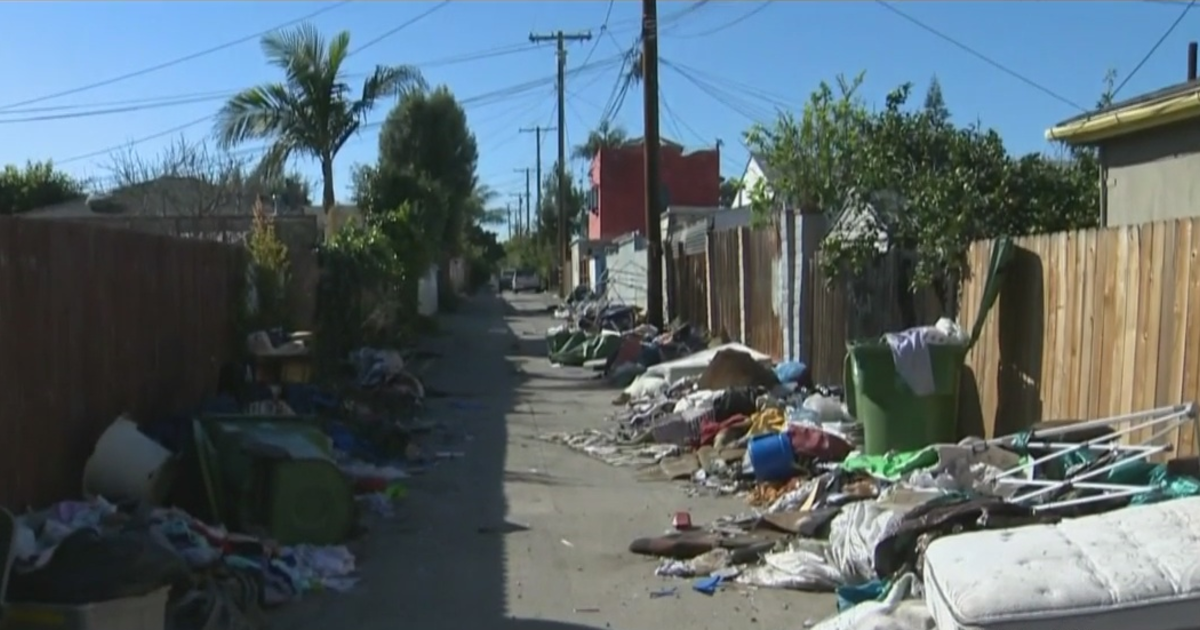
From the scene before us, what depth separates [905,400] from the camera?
11.6 metres

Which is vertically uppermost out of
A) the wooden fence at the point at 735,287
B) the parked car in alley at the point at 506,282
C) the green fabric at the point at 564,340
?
the wooden fence at the point at 735,287

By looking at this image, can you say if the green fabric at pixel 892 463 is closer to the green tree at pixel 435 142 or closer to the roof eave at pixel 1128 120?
the roof eave at pixel 1128 120

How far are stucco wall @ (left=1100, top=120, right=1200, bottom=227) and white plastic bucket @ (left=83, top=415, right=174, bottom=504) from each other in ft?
28.0

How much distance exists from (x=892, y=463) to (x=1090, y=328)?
5.55 feet

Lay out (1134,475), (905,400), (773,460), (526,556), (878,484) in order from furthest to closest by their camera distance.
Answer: (773,460), (905,400), (878,484), (526,556), (1134,475)

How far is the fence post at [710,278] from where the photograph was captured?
2414 centimetres

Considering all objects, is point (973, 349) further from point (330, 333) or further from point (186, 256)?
point (330, 333)

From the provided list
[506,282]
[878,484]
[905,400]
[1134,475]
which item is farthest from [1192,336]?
[506,282]

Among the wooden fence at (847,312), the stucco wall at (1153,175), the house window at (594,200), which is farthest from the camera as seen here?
the house window at (594,200)

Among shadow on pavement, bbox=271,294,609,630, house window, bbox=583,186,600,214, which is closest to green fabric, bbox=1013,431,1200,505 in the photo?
shadow on pavement, bbox=271,294,609,630

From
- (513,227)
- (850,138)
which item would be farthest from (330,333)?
(513,227)

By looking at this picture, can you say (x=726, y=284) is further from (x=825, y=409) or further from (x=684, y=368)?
(x=825, y=409)

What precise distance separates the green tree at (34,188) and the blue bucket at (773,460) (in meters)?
31.2

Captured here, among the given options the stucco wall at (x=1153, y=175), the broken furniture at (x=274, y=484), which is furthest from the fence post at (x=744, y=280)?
the broken furniture at (x=274, y=484)
